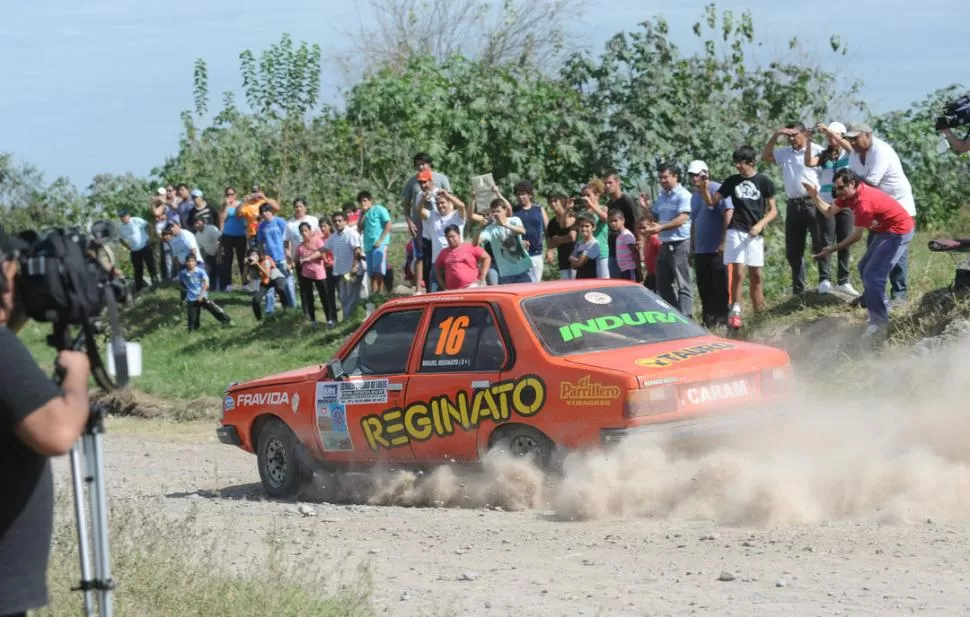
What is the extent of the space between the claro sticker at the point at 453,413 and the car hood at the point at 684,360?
1.37ft

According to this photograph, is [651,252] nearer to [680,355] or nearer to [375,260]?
[375,260]

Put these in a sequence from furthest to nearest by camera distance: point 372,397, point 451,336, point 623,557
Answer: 1. point 372,397
2. point 451,336
3. point 623,557

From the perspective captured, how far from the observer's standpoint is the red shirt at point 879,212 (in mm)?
12578

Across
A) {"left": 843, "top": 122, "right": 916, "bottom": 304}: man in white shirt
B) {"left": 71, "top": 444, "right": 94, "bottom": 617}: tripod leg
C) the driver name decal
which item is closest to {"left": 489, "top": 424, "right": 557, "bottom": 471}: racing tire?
the driver name decal

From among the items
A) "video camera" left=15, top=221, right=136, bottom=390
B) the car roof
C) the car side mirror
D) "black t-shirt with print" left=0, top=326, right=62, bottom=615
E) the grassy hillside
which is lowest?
the grassy hillside

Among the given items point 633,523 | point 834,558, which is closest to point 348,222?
point 633,523

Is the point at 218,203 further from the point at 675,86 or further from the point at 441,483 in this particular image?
the point at 441,483

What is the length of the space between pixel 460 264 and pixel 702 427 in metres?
→ 6.60

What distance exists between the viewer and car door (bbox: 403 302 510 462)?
33.1 ft

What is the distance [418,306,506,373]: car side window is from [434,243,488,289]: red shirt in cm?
488

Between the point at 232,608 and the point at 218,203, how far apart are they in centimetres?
2273

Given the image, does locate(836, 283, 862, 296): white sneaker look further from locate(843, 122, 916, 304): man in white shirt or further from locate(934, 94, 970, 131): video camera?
locate(934, 94, 970, 131): video camera

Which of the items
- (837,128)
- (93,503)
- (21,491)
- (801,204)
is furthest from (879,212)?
(21,491)

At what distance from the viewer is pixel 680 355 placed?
381 inches
